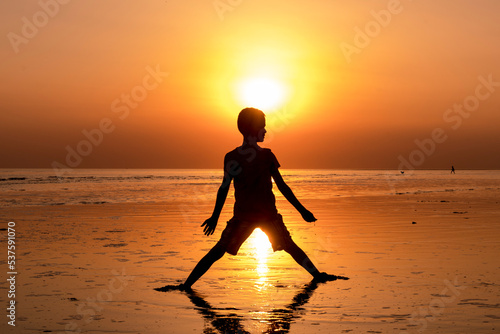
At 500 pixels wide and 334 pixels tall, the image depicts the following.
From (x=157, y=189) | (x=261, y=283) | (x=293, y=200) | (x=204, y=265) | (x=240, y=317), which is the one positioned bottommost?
(x=240, y=317)

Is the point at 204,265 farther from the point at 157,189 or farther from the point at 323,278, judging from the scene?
the point at 157,189

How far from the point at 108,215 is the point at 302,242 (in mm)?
8509

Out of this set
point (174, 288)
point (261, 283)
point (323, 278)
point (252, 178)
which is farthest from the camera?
point (323, 278)

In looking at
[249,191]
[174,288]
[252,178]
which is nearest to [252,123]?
[252,178]

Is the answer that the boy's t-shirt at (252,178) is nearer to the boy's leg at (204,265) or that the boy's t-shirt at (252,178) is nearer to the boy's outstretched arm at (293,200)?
the boy's outstretched arm at (293,200)

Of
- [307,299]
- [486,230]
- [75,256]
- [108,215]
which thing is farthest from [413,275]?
[108,215]

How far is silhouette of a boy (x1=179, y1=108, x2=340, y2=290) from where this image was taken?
687cm

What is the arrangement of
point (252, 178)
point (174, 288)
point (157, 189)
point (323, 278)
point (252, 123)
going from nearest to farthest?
point (252, 123), point (252, 178), point (174, 288), point (323, 278), point (157, 189)

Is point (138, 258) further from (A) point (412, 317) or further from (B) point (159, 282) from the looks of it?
(A) point (412, 317)

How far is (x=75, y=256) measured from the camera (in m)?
9.50

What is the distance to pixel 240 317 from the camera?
5605mm

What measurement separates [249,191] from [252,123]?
0.78 meters

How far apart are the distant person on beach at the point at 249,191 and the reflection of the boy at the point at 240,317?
749 millimetres

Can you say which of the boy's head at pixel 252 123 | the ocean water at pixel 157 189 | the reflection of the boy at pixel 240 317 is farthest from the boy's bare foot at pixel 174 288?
the ocean water at pixel 157 189
